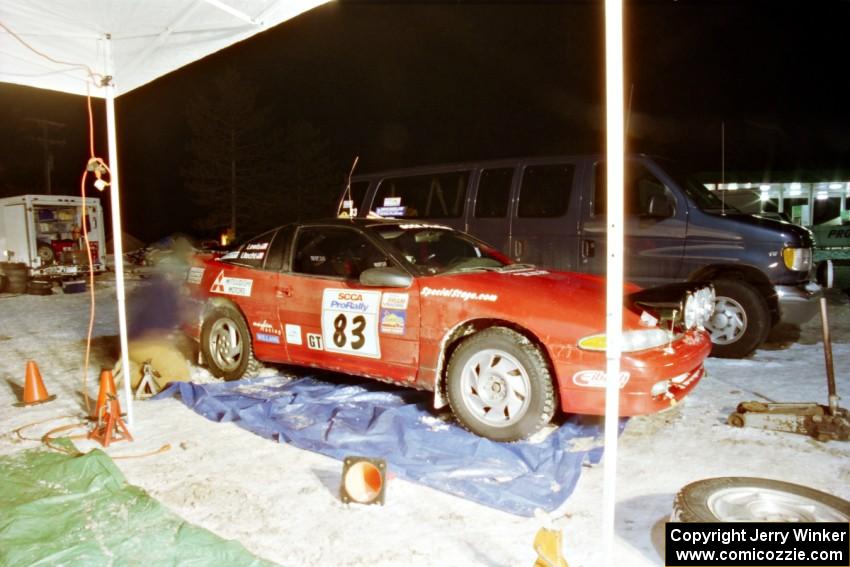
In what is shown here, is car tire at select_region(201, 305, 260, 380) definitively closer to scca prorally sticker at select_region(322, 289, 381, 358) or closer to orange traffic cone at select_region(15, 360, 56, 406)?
scca prorally sticker at select_region(322, 289, 381, 358)

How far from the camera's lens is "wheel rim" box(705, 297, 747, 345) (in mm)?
5910

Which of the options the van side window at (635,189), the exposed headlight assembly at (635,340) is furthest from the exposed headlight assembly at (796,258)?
the exposed headlight assembly at (635,340)

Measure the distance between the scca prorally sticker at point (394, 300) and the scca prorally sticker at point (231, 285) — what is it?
5.29 ft

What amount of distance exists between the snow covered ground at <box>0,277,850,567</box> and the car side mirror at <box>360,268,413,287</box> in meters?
1.24

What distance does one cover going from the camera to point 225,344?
543 cm

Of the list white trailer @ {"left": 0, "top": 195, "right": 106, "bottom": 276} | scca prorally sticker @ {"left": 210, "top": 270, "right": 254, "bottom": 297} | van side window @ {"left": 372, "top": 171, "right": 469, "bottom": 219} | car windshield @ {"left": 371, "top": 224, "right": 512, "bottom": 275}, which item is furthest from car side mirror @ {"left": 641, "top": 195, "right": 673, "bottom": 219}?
white trailer @ {"left": 0, "top": 195, "right": 106, "bottom": 276}

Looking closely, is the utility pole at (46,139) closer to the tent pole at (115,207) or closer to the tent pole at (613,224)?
the tent pole at (115,207)

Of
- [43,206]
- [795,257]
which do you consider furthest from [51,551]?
[43,206]

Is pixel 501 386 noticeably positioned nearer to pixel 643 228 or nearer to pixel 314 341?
pixel 314 341

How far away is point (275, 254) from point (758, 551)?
4127 mm

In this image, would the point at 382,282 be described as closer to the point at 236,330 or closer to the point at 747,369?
the point at 236,330

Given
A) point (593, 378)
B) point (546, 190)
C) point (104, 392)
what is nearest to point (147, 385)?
point (104, 392)

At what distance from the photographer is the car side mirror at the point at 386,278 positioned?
4.01m

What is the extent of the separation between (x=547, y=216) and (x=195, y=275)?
3.86 m
